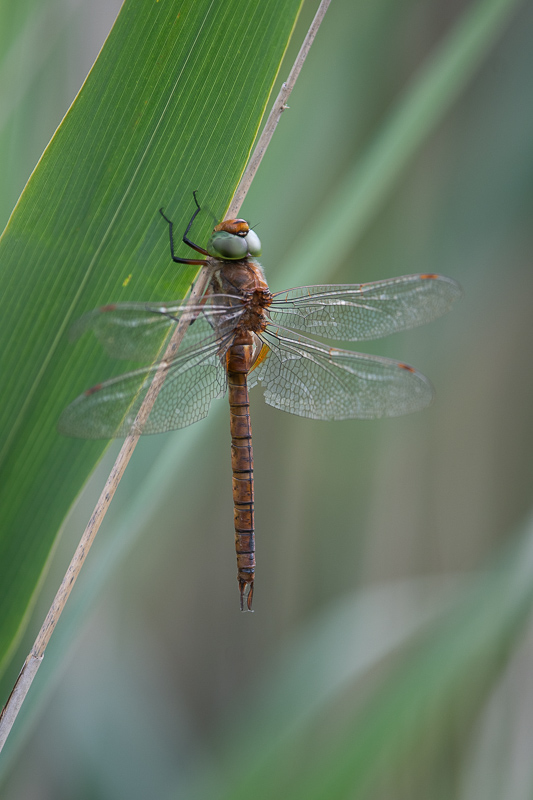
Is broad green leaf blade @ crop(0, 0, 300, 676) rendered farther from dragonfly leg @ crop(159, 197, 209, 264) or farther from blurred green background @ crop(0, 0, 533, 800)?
blurred green background @ crop(0, 0, 533, 800)

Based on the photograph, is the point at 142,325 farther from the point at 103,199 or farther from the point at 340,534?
the point at 340,534

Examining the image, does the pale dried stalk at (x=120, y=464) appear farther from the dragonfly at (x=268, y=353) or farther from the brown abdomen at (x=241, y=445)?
the brown abdomen at (x=241, y=445)

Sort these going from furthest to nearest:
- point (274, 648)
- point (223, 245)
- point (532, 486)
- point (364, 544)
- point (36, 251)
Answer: point (532, 486)
point (274, 648)
point (364, 544)
point (223, 245)
point (36, 251)

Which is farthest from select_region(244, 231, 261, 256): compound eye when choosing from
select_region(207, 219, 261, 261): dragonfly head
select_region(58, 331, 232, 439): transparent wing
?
select_region(58, 331, 232, 439): transparent wing

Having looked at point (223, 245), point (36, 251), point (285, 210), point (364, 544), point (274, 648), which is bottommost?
point (274, 648)

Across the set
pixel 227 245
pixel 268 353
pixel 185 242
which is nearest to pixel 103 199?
pixel 185 242

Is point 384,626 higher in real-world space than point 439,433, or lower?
lower

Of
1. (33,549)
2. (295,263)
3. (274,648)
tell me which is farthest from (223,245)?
(274,648)

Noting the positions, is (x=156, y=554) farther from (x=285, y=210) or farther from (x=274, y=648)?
(x=285, y=210)

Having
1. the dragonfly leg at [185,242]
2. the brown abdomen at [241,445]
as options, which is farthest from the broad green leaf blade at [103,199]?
the brown abdomen at [241,445]
